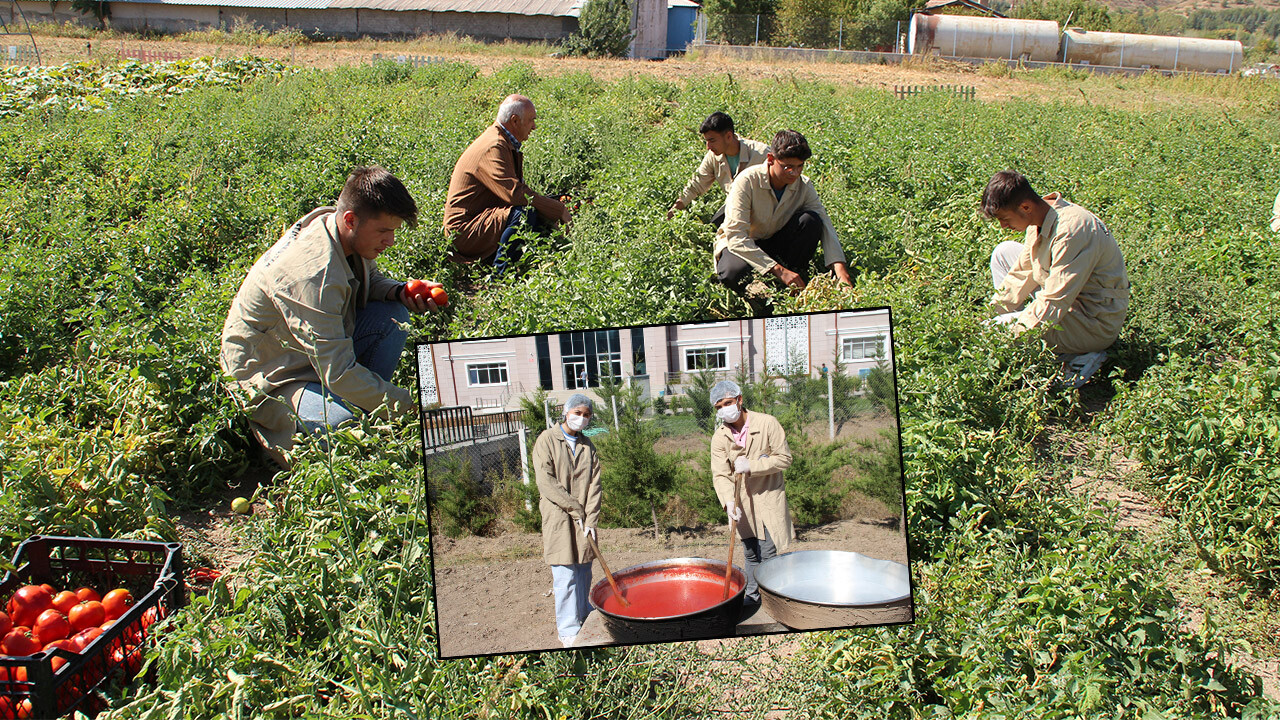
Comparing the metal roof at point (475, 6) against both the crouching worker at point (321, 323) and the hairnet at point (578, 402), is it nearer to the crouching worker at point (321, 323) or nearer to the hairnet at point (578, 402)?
the crouching worker at point (321, 323)

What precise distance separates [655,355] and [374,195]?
1965mm

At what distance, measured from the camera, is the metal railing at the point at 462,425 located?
1689 millimetres

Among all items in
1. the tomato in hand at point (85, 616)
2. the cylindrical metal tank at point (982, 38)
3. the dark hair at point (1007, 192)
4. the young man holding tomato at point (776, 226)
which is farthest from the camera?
the cylindrical metal tank at point (982, 38)

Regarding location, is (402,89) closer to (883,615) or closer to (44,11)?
(883,615)

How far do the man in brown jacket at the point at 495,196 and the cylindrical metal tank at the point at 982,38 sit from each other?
1052 inches

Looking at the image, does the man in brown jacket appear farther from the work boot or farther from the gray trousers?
the gray trousers

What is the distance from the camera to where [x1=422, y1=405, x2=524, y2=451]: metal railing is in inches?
66.5

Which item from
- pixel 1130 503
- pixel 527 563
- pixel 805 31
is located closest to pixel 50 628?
pixel 527 563

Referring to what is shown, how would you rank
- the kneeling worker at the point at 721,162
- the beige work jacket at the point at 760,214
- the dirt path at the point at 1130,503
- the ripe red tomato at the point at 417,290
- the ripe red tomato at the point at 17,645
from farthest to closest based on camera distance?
the kneeling worker at the point at 721,162 < the beige work jacket at the point at 760,214 < the ripe red tomato at the point at 417,290 < the dirt path at the point at 1130,503 < the ripe red tomato at the point at 17,645

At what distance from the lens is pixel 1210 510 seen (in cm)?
319

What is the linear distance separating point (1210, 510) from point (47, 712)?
373 cm

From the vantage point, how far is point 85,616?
2.49 m

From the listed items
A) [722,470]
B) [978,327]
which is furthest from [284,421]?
[978,327]

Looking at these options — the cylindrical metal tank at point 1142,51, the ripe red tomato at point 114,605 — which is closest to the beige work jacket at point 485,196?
the ripe red tomato at point 114,605
